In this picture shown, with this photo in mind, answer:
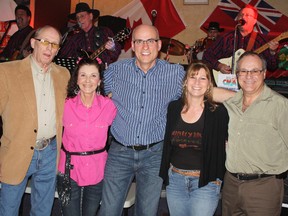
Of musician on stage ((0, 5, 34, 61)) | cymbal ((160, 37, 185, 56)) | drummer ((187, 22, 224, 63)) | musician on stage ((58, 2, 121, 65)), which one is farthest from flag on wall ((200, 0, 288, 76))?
musician on stage ((0, 5, 34, 61))

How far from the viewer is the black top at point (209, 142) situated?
2854mm

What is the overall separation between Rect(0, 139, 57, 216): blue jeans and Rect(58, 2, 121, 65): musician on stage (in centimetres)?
256

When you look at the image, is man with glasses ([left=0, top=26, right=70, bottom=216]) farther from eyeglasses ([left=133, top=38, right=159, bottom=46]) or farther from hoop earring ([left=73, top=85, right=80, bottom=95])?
eyeglasses ([left=133, top=38, right=159, bottom=46])

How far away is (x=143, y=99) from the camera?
3180mm

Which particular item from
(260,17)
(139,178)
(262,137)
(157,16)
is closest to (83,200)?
(139,178)

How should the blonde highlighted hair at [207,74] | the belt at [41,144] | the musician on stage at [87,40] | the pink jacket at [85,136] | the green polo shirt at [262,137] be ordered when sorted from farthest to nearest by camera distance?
1. the musician on stage at [87,40]
2. the belt at [41,144]
3. the pink jacket at [85,136]
4. the blonde highlighted hair at [207,74]
5. the green polo shirt at [262,137]

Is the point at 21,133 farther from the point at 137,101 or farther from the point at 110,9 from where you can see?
the point at 110,9

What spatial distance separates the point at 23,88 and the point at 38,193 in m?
1.03

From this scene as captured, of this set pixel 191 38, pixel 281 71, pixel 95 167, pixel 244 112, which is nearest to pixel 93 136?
pixel 95 167

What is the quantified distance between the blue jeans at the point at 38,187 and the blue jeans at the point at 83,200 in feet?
0.54

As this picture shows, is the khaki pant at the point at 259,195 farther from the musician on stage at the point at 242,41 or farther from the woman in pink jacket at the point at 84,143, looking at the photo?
the musician on stage at the point at 242,41

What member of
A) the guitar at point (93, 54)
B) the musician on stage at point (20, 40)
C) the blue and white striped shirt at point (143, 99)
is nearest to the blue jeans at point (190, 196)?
the blue and white striped shirt at point (143, 99)

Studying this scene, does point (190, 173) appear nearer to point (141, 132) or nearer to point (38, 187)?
point (141, 132)

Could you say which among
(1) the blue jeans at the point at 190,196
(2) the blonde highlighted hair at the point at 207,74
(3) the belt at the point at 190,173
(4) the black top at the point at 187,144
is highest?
(2) the blonde highlighted hair at the point at 207,74
